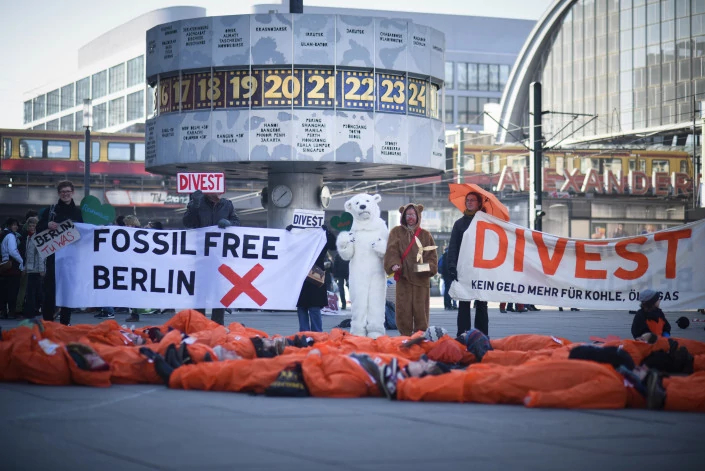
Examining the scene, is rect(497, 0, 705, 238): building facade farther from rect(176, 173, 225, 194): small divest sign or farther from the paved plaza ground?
the paved plaza ground

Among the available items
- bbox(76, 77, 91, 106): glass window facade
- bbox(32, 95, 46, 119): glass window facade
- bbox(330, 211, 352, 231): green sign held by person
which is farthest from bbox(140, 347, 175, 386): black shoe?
bbox(32, 95, 46, 119): glass window facade

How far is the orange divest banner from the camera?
1330 centimetres

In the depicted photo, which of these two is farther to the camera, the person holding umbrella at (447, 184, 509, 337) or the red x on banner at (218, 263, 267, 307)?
the red x on banner at (218, 263, 267, 307)

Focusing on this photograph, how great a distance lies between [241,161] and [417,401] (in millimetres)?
14157

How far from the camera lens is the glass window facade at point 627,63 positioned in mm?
68812

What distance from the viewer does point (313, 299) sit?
1422 centimetres

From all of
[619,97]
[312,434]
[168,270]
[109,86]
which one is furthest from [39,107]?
[312,434]

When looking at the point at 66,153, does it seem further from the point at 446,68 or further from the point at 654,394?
the point at 446,68

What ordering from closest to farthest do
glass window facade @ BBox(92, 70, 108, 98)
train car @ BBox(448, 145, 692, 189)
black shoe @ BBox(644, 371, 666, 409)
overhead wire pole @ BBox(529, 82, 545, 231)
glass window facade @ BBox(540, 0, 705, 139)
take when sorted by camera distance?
black shoe @ BBox(644, 371, 666, 409) → overhead wire pole @ BBox(529, 82, 545, 231) → train car @ BBox(448, 145, 692, 189) → glass window facade @ BBox(540, 0, 705, 139) → glass window facade @ BBox(92, 70, 108, 98)

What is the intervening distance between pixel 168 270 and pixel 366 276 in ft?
8.47

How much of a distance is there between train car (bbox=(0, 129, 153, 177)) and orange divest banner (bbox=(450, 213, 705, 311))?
34.2 metres

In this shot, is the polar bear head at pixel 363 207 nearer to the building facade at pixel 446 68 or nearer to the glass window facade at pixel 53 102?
the building facade at pixel 446 68

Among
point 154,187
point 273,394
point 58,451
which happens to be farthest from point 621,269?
point 154,187

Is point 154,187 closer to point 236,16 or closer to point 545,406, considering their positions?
point 236,16
